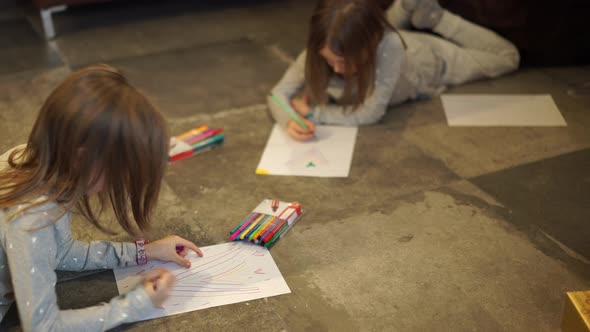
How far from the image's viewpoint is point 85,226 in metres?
1.66

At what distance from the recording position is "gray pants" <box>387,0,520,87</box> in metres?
2.46

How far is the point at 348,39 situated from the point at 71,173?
108cm

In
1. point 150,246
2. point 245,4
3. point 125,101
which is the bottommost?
point 245,4

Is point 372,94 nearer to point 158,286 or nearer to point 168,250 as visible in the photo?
point 168,250

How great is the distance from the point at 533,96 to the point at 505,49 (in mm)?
291

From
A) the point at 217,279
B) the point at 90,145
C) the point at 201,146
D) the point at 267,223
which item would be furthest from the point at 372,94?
the point at 90,145

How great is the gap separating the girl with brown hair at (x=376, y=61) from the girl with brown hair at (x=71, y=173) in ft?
3.13

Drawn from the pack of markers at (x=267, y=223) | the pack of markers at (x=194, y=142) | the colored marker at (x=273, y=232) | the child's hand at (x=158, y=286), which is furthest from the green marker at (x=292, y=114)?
the child's hand at (x=158, y=286)

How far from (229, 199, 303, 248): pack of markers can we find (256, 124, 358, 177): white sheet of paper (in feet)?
0.74

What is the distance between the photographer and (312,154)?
202 centimetres

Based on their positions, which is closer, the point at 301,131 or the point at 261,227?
the point at 261,227

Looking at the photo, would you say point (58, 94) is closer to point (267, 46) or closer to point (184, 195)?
point (184, 195)

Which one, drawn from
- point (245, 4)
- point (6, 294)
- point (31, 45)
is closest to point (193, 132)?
point (6, 294)

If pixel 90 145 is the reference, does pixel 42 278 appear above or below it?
below
